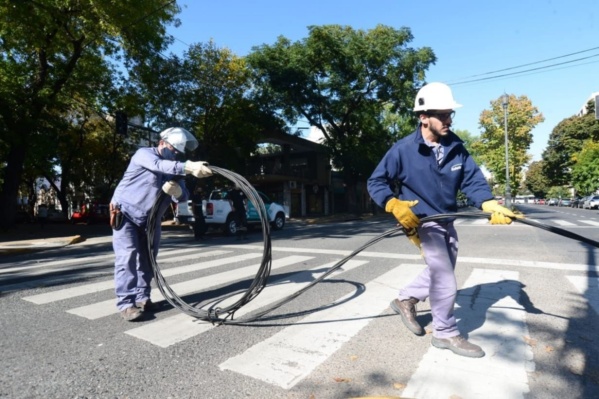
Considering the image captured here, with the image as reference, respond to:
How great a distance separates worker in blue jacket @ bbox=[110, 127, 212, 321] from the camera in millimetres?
3771

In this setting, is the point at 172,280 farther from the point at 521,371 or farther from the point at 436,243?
the point at 521,371

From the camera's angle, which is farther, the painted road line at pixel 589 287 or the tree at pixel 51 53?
the tree at pixel 51 53

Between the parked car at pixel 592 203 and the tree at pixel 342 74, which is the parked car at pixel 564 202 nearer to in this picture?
the parked car at pixel 592 203

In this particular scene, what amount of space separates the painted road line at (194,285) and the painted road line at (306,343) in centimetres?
184

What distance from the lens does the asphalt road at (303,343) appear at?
249cm

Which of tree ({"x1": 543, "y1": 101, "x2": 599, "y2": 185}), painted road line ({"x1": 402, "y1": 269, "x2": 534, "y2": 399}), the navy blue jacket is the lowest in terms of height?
painted road line ({"x1": 402, "y1": 269, "x2": 534, "y2": 399})

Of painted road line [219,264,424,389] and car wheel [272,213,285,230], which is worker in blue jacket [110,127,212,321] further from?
car wheel [272,213,285,230]

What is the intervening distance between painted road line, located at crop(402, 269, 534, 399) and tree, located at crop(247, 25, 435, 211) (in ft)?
76.5

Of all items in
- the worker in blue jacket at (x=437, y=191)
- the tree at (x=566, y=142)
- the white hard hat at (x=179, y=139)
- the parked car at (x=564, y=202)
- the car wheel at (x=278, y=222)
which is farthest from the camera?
the tree at (x=566, y=142)

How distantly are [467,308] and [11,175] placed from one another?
816 inches

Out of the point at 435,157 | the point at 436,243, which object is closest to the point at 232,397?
the point at 436,243

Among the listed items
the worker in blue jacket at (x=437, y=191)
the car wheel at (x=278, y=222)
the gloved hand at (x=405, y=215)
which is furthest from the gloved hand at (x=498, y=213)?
the car wheel at (x=278, y=222)

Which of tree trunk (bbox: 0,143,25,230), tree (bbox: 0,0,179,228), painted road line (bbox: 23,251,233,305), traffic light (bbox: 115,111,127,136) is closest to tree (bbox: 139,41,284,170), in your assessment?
tree (bbox: 0,0,179,228)

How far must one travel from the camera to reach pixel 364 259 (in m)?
7.64
